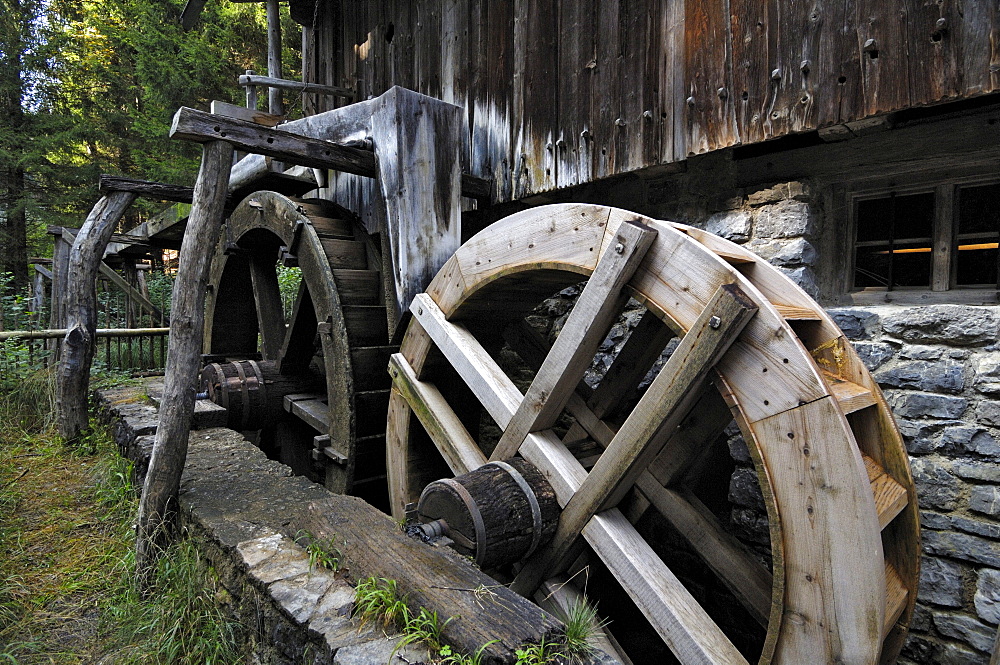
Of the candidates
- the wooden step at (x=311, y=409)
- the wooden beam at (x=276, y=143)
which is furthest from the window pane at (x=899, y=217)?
the wooden step at (x=311, y=409)

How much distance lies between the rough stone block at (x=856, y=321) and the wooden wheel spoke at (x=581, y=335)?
1.07 m

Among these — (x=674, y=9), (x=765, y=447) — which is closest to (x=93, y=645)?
(x=765, y=447)

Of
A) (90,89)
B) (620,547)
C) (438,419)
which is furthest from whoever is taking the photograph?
(90,89)

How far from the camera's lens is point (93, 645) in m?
2.49

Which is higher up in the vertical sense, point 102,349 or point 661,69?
point 661,69

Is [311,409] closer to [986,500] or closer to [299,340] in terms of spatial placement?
[299,340]

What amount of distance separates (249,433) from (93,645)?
279cm

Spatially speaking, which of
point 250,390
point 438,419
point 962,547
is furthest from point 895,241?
point 250,390

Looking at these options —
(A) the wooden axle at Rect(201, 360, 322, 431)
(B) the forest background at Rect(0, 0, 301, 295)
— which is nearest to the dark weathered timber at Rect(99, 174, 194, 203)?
(A) the wooden axle at Rect(201, 360, 322, 431)

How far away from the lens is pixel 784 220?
2541 millimetres

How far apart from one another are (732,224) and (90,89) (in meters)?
15.0

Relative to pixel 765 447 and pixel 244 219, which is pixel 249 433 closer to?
pixel 244 219

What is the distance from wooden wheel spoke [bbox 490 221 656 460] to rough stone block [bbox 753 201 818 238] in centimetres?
99

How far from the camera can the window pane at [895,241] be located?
2377 mm
